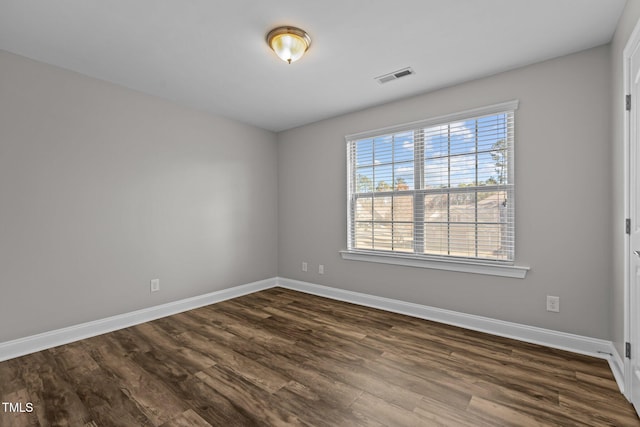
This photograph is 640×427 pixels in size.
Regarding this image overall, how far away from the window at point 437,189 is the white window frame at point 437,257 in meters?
0.01

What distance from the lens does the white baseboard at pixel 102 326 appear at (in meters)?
2.43

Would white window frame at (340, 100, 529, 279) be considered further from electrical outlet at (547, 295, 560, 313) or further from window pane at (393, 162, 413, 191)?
window pane at (393, 162, 413, 191)

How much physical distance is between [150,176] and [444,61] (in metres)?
3.17

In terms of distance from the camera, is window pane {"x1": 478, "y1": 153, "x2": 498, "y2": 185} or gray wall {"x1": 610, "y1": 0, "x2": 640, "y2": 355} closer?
gray wall {"x1": 610, "y1": 0, "x2": 640, "y2": 355}

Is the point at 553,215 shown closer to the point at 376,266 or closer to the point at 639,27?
the point at 639,27

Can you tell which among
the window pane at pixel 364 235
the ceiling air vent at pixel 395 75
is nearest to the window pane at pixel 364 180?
the window pane at pixel 364 235

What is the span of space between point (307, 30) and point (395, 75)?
108cm

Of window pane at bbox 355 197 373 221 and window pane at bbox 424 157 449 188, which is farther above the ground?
window pane at bbox 424 157 449 188

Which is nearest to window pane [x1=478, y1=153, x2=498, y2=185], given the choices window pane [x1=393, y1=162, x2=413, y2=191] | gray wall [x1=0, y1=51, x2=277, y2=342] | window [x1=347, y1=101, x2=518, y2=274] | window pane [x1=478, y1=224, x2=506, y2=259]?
window [x1=347, y1=101, x2=518, y2=274]

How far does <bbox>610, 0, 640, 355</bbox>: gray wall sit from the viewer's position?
1.98m

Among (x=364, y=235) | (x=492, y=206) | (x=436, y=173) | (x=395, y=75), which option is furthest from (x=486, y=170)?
(x=364, y=235)

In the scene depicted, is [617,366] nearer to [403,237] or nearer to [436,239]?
[436,239]

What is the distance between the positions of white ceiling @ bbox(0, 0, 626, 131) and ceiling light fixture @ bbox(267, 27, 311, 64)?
6 cm

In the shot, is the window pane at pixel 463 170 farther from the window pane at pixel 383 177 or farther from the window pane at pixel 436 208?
the window pane at pixel 383 177
